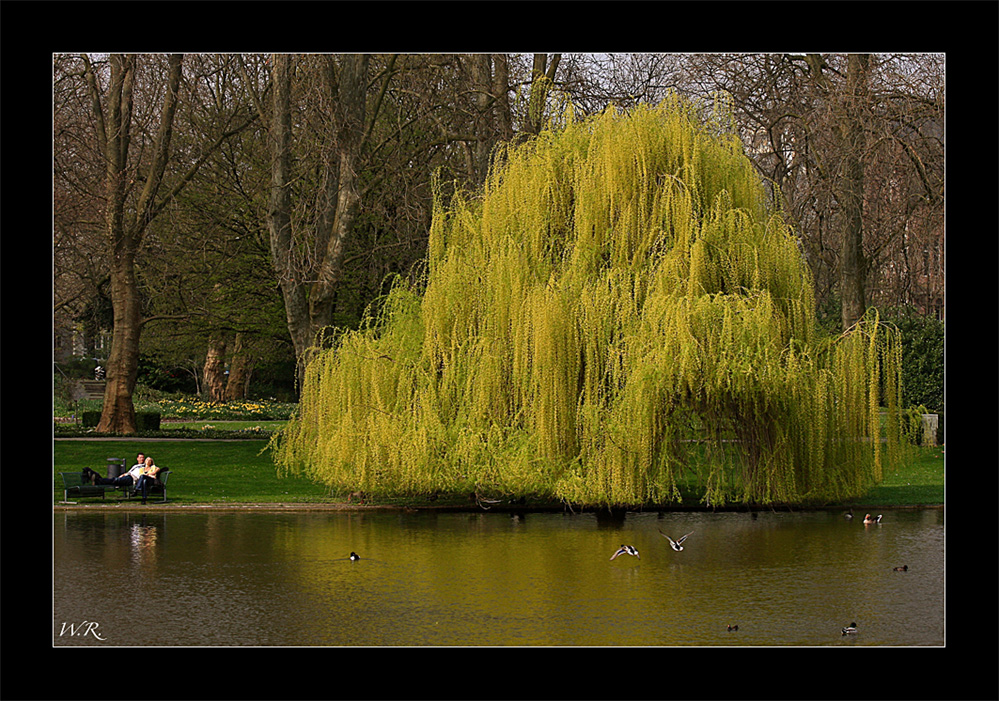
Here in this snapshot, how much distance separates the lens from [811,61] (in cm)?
2570

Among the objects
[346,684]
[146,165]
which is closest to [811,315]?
[346,684]

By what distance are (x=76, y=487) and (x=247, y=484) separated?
3.57 meters

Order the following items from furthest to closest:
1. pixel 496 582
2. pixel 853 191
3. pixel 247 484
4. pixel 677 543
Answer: pixel 853 191 → pixel 247 484 → pixel 677 543 → pixel 496 582

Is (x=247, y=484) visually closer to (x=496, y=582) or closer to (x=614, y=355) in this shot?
(x=614, y=355)

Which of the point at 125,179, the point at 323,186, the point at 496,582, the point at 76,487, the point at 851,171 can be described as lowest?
the point at 496,582

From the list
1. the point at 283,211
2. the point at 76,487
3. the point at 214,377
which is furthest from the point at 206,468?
the point at 214,377

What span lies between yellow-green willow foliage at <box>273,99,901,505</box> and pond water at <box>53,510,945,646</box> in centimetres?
89

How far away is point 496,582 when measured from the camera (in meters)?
11.7

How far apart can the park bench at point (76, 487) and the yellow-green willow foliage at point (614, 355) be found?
10.3ft

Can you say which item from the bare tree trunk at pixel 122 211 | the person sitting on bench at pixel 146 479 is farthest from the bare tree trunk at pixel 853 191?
the bare tree trunk at pixel 122 211

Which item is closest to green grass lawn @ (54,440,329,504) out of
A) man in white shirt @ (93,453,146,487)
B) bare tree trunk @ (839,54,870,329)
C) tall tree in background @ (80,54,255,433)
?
man in white shirt @ (93,453,146,487)

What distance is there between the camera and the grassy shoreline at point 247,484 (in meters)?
17.6

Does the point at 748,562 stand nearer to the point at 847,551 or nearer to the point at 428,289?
the point at 847,551

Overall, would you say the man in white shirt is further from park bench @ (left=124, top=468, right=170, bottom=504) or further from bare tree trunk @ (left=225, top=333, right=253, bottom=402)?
bare tree trunk @ (left=225, top=333, right=253, bottom=402)
